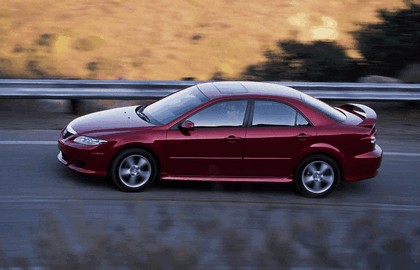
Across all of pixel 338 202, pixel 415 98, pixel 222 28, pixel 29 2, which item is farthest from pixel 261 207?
pixel 29 2

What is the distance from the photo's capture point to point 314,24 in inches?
1313

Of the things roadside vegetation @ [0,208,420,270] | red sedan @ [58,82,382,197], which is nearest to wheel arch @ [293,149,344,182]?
red sedan @ [58,82,382,197]

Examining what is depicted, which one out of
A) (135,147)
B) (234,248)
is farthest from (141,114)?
(234,248)

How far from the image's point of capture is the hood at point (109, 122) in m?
10.1

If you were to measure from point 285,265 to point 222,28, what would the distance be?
27.9 metres

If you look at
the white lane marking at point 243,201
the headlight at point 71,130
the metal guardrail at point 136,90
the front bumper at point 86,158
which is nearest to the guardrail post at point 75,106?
the metal guardrail at point 136,90

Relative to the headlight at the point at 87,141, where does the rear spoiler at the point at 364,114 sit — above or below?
above

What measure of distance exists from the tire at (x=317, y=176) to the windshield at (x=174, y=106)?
1.49 meters

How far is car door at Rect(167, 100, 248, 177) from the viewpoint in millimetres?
9945

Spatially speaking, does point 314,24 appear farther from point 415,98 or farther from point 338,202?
point 338,202

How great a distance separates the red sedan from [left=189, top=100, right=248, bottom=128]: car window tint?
0.01 metres

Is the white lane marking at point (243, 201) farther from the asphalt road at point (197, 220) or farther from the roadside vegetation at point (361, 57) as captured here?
the roadside vegetation at point (361, 57)

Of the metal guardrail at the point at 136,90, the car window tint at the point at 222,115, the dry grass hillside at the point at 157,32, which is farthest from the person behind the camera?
the dry grass hillside at the point at 157,32

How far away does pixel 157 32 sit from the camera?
3109cm
